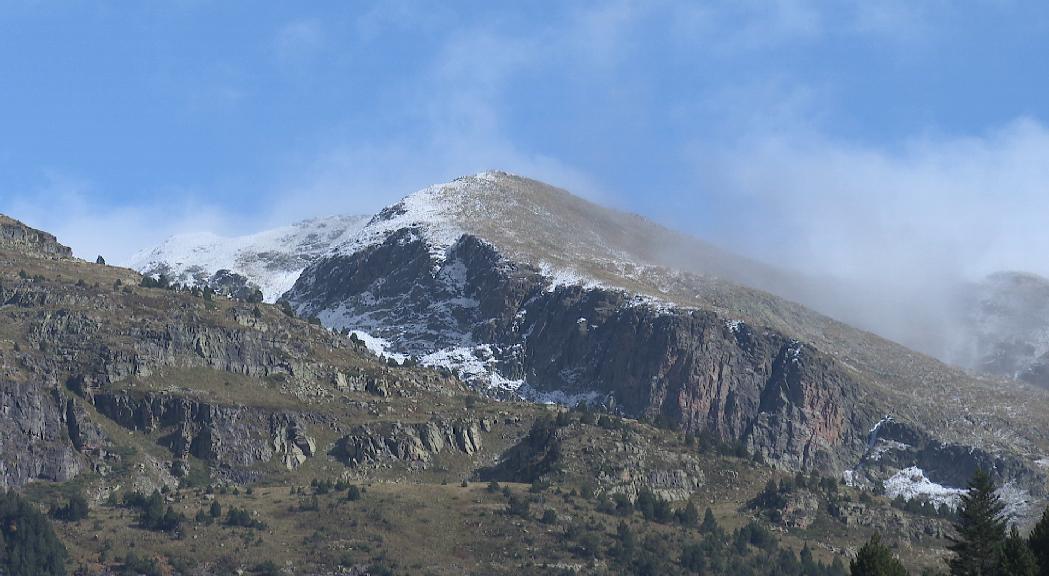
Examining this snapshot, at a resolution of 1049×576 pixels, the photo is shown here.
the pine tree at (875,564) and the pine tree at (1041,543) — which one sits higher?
the pine tree at (1041,543)

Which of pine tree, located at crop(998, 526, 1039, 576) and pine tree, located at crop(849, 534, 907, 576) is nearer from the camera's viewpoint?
pine tree, located at crop(998, 526, 1039, 576)

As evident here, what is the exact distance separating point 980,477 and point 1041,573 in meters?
20.1

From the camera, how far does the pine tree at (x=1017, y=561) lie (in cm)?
16962

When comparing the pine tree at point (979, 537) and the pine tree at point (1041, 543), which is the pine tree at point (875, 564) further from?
the pine tree at point (1041, 543)

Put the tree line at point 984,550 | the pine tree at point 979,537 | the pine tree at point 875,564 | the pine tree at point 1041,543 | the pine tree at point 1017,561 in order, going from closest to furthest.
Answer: the pine tree at point 1017,561 < the tree line at point 984,550 < the pine tree at point 875,564 < the pine tree at point 1041,543 < the pine tree at point 979,537

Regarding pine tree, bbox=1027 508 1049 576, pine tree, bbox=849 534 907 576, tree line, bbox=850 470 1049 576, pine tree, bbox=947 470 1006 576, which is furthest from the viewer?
pine tree, bbox=947 470 1006 576

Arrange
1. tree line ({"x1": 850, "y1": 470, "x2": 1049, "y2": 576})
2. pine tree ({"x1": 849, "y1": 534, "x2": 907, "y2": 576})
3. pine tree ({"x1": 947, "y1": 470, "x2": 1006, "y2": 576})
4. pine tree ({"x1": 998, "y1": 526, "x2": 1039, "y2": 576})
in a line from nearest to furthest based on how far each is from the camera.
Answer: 1. pine tree ({"x1": 998, "y1": 526, "x2": 1039, "y2": 576})
2. tree line ({"x1": 850, "y1": 470, "x2": 1049, "y2": 576})
3. pine tree ({"x1": 849, "y1": 534, "x2": 907, "y2": 576})
4. pine tree ({"x1": 947, "y1": 470, "x2": 1006, "y2": 576})

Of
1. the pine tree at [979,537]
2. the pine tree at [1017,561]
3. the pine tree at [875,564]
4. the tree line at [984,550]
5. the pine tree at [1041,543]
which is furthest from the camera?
the pine tree at [979,537]

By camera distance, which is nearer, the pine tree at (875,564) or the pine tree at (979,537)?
the pine tree at (875,564)

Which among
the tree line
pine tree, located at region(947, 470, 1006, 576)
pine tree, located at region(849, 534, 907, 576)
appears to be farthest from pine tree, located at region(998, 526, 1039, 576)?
pine tree, located at region(849, 534, 907, 576)

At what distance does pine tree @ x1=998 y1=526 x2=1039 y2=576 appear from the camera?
557 feet

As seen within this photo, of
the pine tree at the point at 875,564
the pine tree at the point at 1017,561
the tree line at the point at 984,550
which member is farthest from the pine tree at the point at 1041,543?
the pine tree at the point at 875,564

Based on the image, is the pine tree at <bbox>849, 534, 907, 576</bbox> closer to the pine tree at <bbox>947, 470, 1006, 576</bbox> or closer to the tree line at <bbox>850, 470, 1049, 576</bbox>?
the tree line at <bbox>850, 470, 1049, 576</bbox>

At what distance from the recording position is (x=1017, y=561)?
17162 centimetres
